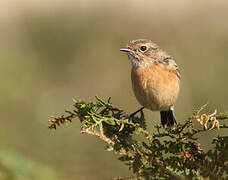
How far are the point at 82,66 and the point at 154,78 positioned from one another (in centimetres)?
344

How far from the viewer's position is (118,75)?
7.53 meters

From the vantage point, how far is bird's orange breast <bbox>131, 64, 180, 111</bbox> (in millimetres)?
4672

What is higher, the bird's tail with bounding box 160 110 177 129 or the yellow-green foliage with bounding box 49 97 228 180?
the bird's tail with bounding box 160 110 177 129

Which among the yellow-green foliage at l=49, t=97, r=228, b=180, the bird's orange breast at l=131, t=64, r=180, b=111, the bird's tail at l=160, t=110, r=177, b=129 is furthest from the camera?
the bird's tail at l=160, t=110, r=177, b=129

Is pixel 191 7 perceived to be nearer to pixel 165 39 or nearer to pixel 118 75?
pixel 165 39

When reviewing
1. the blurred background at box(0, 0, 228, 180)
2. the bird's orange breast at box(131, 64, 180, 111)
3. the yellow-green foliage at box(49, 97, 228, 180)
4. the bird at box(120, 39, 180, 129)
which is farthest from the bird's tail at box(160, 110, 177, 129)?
the yellow-green foliage at box(49, 97, 228, 180)

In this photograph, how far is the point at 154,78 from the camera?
4.79 m

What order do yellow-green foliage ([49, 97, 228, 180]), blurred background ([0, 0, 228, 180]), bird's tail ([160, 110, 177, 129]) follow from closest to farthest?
1. yellow-green foliage ([49, 97, 228, 180])
2. blurred background ([0, 0, 228, 180])
3. bird's tail ([160, 110, 177, 129])

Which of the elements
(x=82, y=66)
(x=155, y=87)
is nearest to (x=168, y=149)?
(x=155, y=87)

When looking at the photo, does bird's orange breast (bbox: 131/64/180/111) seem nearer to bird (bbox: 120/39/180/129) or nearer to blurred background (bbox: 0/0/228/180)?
bird (bbox: 120/39/180/129)

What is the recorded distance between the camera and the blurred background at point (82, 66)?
4.56 m

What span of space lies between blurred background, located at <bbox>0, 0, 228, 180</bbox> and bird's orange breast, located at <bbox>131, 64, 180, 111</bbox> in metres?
0.77

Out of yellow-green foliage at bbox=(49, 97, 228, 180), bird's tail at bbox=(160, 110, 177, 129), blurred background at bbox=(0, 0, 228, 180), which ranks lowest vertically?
yellow-green foliage at bbox=(49, 97, 228, 180)

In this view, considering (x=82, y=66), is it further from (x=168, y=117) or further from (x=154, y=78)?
(x=154, y=78)
